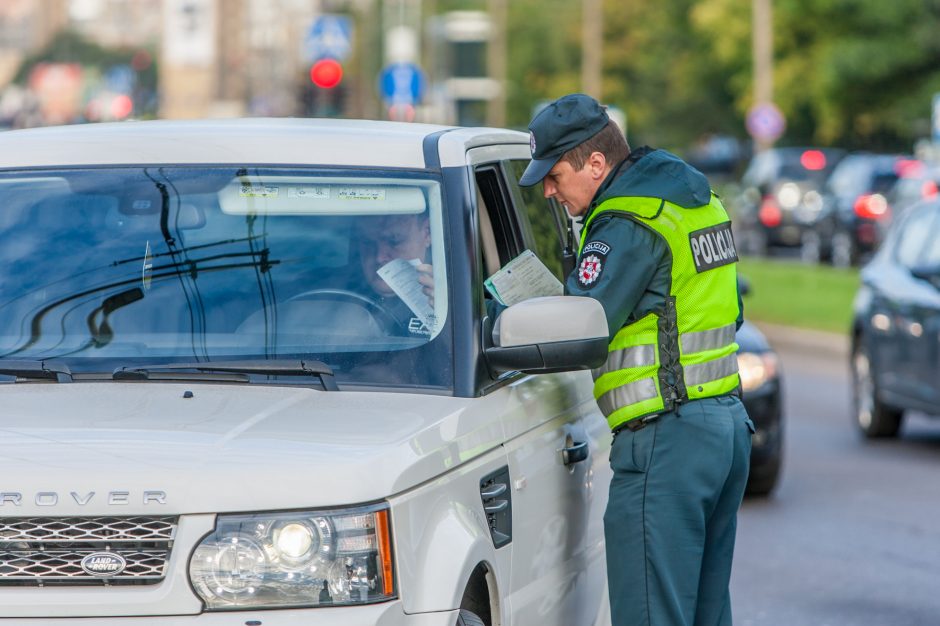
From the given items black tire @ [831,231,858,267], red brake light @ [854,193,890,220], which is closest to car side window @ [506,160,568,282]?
red brake light @ [854,193,890,220]

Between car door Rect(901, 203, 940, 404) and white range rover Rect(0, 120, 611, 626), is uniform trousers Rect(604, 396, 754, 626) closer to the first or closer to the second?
white range rover Rect(0, 120, 611, 626)

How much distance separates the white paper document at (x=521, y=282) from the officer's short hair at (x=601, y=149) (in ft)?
0.89

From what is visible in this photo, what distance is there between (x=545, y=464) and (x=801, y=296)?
21340mm

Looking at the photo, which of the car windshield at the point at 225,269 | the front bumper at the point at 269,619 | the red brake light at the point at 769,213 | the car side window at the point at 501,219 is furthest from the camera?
the red brake light at the point at 769,213

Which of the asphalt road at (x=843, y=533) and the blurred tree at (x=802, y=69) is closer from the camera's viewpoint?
the asphalt road at (x=843, y=533)

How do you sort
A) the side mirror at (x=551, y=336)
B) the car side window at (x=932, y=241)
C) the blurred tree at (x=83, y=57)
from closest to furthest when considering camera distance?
1. the side mirror at (x=551, y=336)
2. the car side window at (x=932, y=241)
3. the blurred tree at (x=83, y=57)

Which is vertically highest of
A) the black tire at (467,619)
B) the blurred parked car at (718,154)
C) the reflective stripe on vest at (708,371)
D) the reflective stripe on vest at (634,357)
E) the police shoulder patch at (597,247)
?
the police shoulder patch at (597,247)

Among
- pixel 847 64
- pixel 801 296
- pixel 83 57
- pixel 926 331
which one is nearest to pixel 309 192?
pixel 926 331

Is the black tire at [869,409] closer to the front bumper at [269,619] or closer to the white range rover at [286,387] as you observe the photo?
the white range rover at [286,387]

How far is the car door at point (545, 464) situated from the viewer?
471 centimetres

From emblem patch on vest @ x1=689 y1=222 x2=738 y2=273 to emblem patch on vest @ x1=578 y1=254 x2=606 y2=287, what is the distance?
266mm

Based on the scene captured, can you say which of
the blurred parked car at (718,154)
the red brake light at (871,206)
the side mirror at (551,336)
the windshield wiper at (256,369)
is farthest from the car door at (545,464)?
the blurred parked car at (718,154)

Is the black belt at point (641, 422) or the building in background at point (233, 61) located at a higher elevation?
the building in background at point (233, 61)

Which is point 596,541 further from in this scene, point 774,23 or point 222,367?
point 774,23
